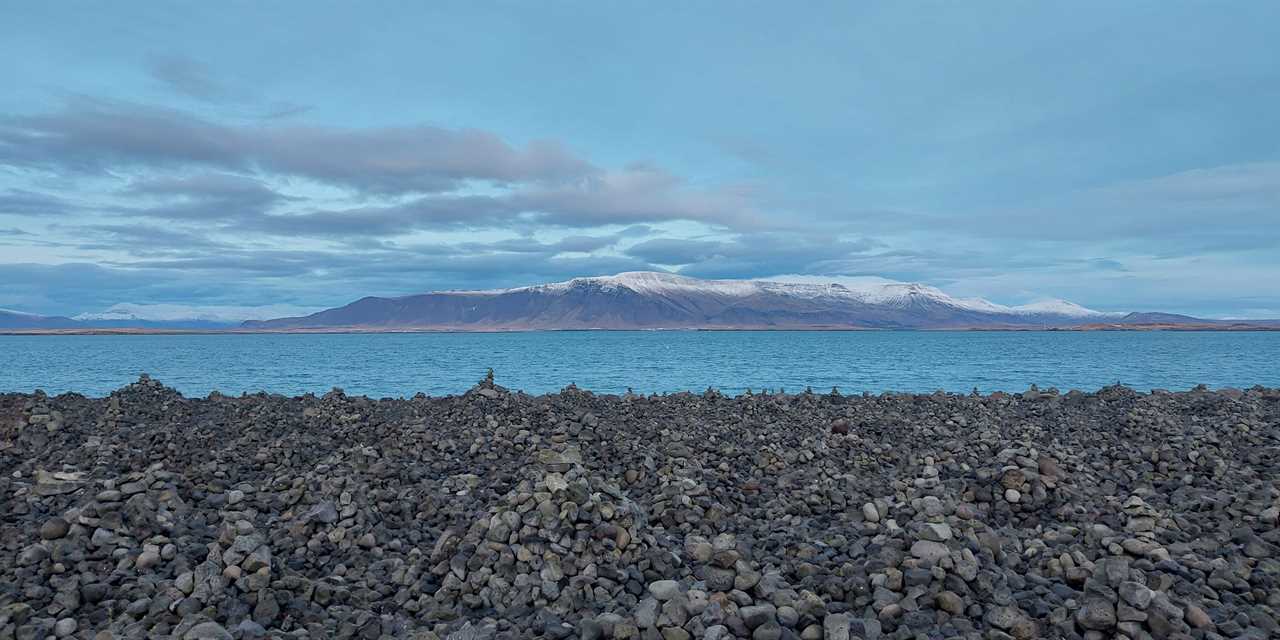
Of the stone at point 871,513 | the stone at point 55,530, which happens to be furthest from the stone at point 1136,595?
the stone at point 55,530

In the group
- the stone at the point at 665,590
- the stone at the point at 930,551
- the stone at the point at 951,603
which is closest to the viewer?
the stone at the point at 951,603

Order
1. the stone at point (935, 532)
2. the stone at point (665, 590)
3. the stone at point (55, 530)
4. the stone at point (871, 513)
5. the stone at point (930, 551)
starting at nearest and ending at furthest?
the stone at point (665, 590) < the stone at point (930, 551) < the stone at point (935, 532) < the stone at point (55, 530) < the stone at point (871, 513)

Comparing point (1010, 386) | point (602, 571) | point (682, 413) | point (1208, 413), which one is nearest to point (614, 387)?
point (1010, 386)

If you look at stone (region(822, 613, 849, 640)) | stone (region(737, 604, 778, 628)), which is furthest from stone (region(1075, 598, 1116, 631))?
stone (region(737, 604, 778, 628))

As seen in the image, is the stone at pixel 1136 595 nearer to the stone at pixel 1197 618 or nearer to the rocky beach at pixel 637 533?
the rocky beach at pixel 637 533

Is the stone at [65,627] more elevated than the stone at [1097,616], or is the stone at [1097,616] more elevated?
the stone at [1097,616]

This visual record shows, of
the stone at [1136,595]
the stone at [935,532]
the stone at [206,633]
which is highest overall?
the stone at [935,532]

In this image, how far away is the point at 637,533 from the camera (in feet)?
27.4

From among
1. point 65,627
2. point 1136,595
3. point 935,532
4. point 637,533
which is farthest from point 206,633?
point 1136,595

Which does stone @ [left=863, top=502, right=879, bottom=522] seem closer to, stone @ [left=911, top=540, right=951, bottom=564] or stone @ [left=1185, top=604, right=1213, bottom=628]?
stone @ [left=911, top=540, right=951, bottom=564]

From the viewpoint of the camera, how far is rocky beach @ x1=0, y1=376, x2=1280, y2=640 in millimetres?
6262

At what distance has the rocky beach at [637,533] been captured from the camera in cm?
626

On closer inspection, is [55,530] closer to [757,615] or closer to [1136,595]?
[757,615]

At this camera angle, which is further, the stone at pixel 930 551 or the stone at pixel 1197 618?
the stone at pixel 930 551
